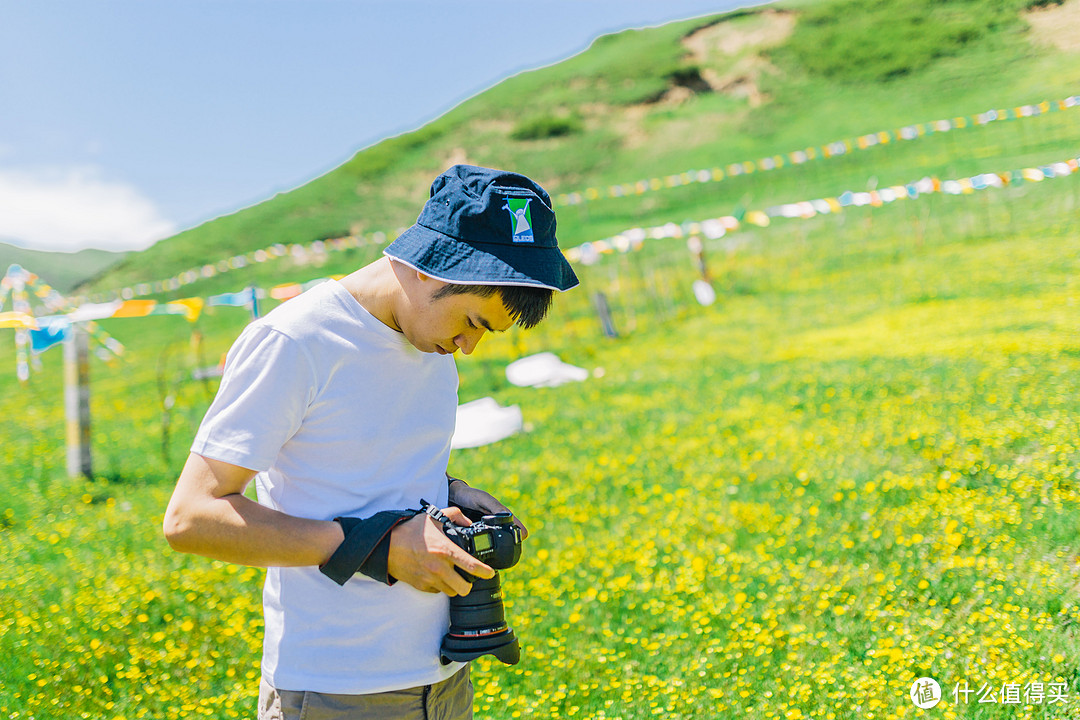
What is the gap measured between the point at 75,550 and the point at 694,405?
19.8ft

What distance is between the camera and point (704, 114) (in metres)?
47.9

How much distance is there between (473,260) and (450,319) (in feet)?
0.53

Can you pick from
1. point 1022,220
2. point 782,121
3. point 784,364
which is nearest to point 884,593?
point 784,364

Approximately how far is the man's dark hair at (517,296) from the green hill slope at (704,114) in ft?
96.9

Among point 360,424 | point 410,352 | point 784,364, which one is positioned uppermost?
point 410,352

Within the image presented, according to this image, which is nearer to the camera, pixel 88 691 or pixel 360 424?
pixel 360 424

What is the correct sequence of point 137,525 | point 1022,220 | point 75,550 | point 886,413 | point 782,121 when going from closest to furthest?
1. point 75,550
2. point 137,525
3. point 886,413
4. point 1022,220
5. point 782,121

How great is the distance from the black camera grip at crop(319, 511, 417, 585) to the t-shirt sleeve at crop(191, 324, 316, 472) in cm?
22

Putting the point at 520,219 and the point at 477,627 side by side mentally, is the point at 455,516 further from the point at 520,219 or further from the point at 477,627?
the point at 520,219

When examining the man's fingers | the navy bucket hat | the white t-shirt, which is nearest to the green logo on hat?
the navy bucket hat

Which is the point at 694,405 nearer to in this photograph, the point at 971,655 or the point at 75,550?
the point at 971,655

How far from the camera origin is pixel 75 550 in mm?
5648

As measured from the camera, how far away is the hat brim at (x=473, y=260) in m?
1.63

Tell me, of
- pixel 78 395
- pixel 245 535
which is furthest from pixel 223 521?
pixel 78 395
